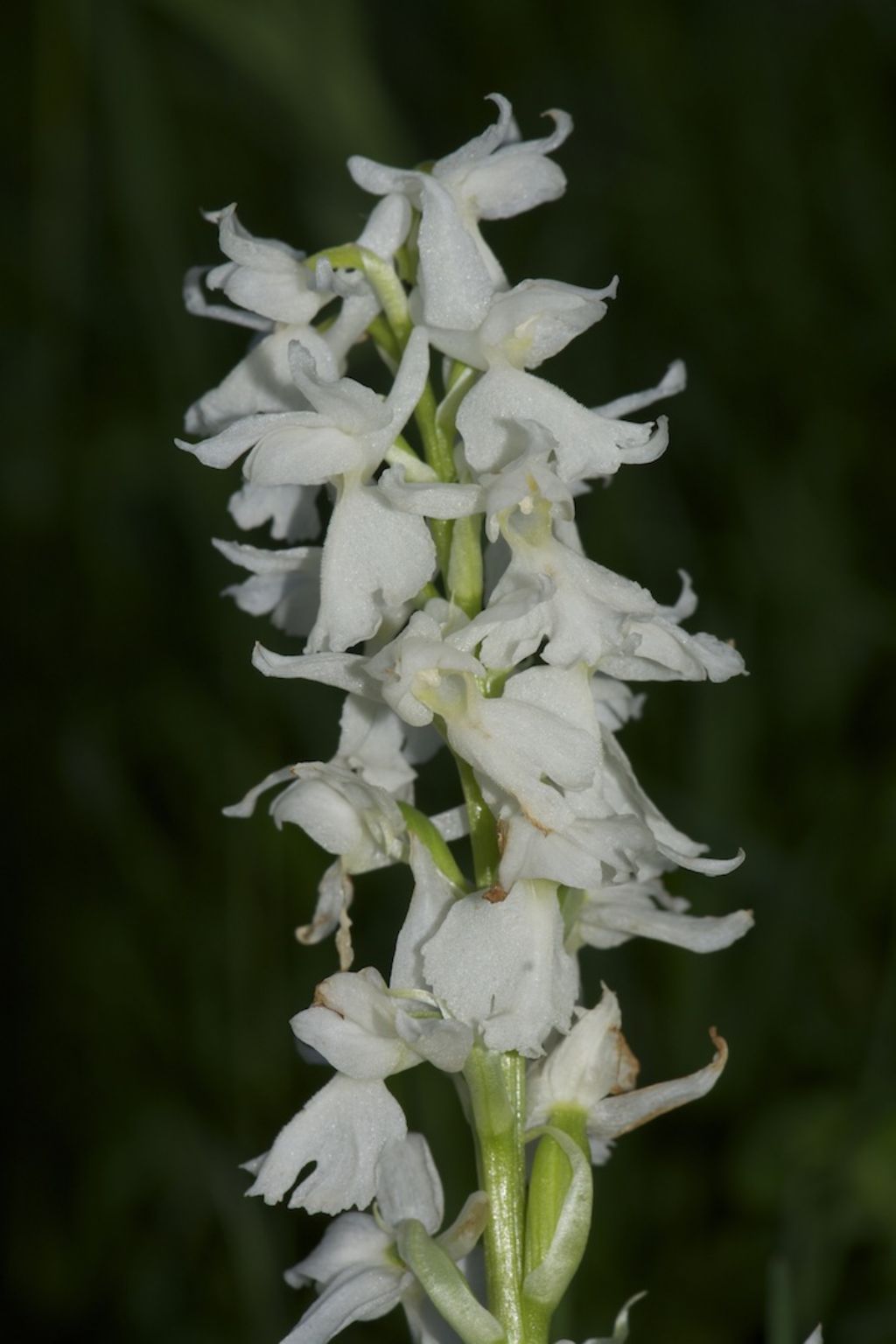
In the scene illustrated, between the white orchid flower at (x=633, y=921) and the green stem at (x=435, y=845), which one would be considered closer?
the green stem at (x=435, y=845)

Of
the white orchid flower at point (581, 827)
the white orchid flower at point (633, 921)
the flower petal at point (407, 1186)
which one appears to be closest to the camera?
the white orchid flower at point (581, 827)

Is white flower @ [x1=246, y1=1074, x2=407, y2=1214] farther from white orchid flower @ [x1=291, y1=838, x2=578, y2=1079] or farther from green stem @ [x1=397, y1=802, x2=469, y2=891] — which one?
green stem @ [x1=397, y1=802, x2=469, y2=891]

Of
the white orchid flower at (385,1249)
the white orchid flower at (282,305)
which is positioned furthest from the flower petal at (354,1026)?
the white orchid flower at (282,305)

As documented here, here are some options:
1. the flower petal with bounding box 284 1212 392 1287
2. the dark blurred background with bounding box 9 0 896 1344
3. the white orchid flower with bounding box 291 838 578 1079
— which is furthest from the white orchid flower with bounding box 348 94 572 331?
the dark blurred background with bounding box 9 0 896 1344

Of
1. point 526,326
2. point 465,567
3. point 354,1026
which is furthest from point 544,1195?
Result: point 526,326

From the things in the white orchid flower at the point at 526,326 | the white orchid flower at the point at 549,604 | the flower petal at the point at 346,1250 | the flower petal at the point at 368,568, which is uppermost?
→ the white orchid flower at the point at 526,326

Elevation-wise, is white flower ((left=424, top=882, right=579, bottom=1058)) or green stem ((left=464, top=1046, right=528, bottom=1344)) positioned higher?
white flower ((left=424, top=882, right=579, bottom=1058))

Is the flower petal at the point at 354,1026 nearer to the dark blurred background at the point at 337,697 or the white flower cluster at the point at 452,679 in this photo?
the white flower cluster at the point at 452,679
